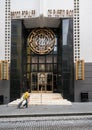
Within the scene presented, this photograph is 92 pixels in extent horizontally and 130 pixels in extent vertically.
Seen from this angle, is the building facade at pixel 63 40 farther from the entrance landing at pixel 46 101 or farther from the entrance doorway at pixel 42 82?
the entrance doorway at pixel 42 82

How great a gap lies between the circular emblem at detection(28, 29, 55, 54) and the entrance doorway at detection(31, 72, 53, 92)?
9.73ft

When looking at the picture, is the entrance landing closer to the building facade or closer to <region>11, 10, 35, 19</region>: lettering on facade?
the building facade

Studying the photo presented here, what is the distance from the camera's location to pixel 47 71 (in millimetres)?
39781

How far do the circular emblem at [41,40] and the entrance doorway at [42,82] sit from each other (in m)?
2.97

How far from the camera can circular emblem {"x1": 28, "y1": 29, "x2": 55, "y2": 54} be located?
38438mm

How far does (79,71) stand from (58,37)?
6.50m

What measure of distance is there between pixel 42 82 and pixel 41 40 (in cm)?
522

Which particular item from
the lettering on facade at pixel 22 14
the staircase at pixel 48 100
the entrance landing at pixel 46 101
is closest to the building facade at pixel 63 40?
the lettering on facade at pixel 22 14

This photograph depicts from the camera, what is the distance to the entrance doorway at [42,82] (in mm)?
39469

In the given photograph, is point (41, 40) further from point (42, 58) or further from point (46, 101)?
point (46, 101)

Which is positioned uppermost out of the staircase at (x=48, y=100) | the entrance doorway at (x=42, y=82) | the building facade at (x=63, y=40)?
the building facade at (x=63, y=40)

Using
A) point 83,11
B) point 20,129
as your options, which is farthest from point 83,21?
point 20,129

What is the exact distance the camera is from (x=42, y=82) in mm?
39719

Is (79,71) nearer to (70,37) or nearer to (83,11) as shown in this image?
(70,37)
